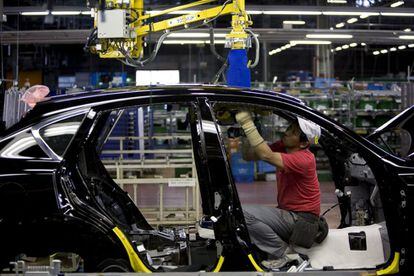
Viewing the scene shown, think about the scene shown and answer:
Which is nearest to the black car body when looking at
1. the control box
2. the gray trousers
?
Answer: the gray trousers

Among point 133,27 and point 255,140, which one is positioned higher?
point 133,27

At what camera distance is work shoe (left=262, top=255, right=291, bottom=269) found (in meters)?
4.03

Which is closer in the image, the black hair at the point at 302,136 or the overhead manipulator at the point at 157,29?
the black hair at the point at 302,136

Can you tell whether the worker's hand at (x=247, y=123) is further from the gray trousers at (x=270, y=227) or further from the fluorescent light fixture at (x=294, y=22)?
the fluorescent light fixture at (x=294, y=22)

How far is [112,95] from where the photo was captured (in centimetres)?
381

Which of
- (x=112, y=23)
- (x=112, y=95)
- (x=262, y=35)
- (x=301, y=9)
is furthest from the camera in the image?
(x=262, y=35)

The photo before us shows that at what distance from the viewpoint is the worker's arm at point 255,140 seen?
4023 mm

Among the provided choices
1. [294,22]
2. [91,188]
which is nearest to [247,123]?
[91,188]

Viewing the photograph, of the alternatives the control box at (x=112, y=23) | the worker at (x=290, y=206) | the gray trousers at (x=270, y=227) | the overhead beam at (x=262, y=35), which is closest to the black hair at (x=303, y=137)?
the worker at (x=290, y=206)

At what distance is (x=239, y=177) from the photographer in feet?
49.3

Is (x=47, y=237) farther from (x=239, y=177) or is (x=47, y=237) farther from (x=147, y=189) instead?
(x=239, y=177)

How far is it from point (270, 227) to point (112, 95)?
141 cm

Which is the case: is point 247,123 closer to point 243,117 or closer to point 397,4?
point 243,117

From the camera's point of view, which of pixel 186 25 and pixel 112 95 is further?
pixel 186 25
